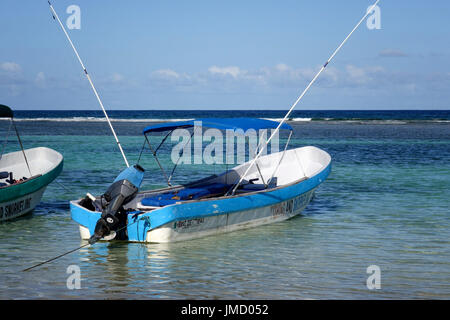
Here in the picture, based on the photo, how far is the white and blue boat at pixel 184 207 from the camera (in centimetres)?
1071

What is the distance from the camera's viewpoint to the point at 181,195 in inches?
502

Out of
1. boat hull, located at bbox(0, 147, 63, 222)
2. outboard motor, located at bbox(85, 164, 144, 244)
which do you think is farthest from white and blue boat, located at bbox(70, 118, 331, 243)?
boat hull, located at bbox(0, 147, 63, 222)

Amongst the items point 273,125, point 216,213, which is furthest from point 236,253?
point 273,125

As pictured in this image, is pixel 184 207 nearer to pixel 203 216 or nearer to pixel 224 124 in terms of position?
pixel 203 216

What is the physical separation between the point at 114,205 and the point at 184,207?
1242 mm

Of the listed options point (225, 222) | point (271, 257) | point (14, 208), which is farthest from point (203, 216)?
point (14, 208)

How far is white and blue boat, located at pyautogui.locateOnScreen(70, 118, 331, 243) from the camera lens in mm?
10711

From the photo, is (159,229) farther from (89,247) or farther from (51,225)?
(51,225)

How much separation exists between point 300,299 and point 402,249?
12.0 ft

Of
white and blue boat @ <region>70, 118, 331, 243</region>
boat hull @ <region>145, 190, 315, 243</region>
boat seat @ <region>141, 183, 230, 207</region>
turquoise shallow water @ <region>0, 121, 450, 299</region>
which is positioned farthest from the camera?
boat seat @ <region>141, 183, 230, 207</region>

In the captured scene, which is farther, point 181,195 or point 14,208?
point 14,208

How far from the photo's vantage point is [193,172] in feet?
77.2

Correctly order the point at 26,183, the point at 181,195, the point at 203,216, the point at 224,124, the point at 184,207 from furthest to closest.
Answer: the point at 26,183, the point at 181,195, the point at 224,124, the point at 203,216, the point at 184,207

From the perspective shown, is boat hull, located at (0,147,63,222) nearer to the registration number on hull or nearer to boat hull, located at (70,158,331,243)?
the registration number on hull
